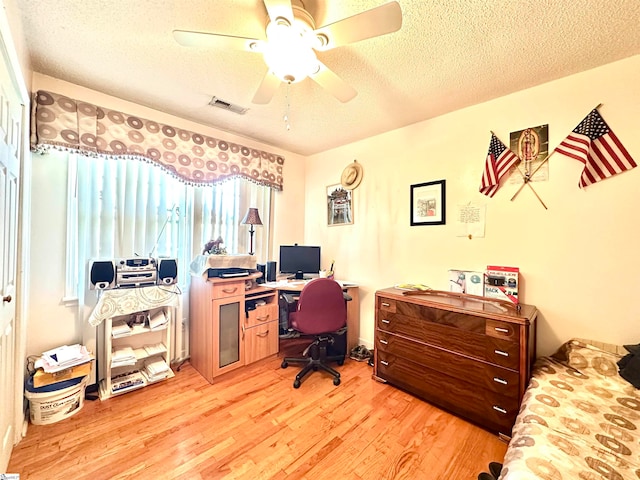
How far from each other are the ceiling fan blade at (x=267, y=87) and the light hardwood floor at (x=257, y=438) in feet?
7.33

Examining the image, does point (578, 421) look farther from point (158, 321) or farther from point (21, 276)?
point (21, 276)

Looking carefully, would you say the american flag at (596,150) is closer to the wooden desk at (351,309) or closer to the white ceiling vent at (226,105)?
the wooden desk at (351,309)

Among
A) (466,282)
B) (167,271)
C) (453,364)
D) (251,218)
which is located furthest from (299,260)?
(453,364)

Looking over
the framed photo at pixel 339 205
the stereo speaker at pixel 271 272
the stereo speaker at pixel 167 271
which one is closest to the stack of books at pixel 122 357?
the stereo speaker at pixel 167 271

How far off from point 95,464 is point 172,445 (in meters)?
0.38

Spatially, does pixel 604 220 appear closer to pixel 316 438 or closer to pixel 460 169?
pixel 460 169

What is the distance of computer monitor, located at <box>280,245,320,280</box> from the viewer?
316cm

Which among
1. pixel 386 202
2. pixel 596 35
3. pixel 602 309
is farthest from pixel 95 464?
pixel 596 35

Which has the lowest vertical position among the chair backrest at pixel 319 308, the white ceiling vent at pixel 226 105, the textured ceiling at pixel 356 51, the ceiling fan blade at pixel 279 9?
the chair backrest at pixel 319 308

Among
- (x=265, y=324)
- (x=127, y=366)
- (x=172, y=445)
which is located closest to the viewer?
(x=172, y=445)

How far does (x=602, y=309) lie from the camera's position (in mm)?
1706

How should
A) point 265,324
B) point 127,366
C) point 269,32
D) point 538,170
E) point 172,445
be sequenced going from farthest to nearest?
point 265,324, point 127,366, point 538,170, point 172,445, point 269,32

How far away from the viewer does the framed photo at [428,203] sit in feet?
7.97

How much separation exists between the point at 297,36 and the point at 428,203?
185 cm
